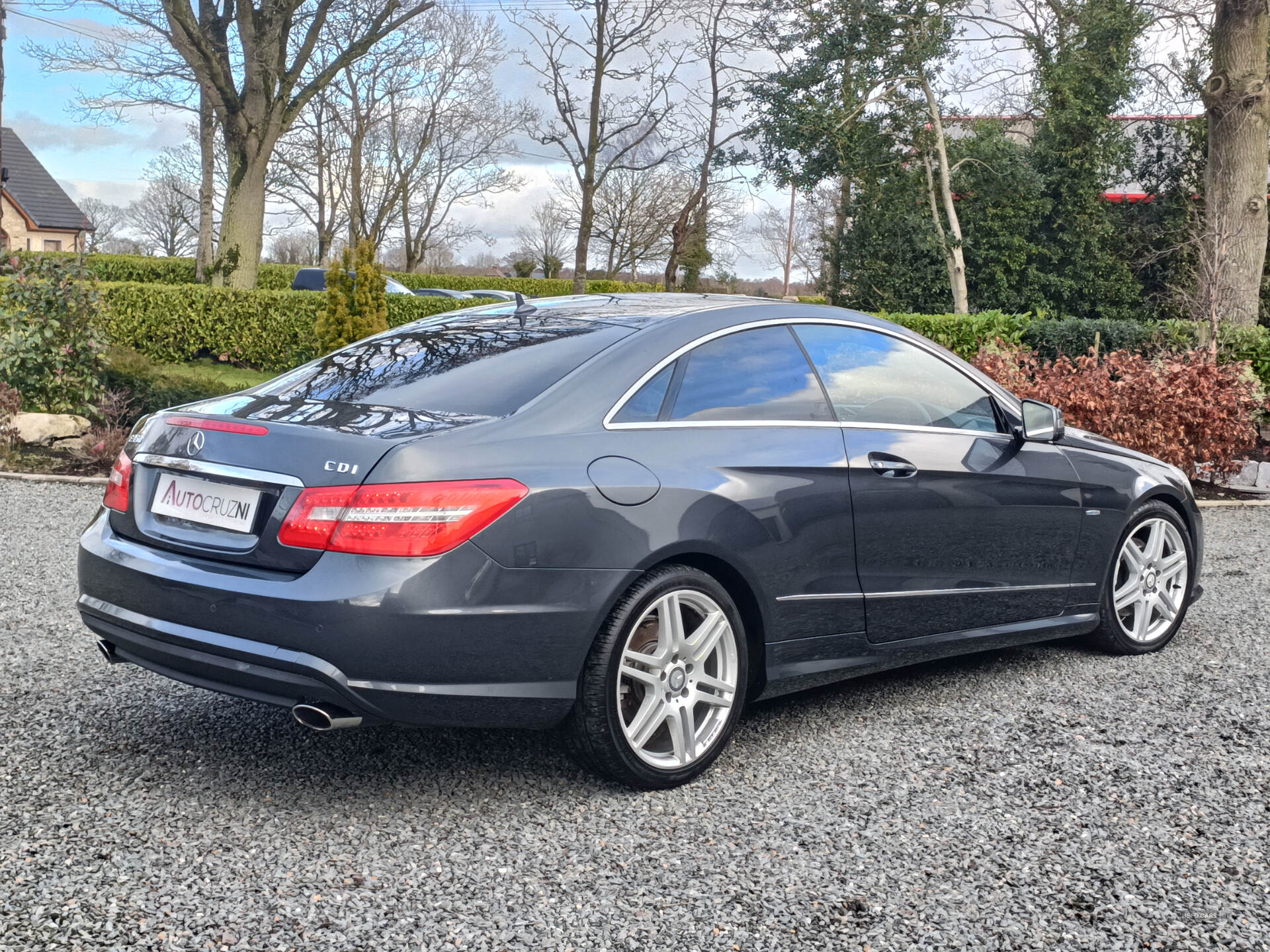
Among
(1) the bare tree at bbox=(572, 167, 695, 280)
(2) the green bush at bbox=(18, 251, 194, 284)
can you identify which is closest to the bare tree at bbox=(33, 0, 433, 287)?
(2) the green bush at bbox=(18, 251, 194, 284)

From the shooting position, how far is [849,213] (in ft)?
84.1

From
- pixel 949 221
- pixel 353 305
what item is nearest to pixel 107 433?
pixel 353 305

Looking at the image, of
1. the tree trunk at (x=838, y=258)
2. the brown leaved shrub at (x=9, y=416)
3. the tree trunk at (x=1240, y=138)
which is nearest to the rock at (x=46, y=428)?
the brown leaved shrub at (x=9, y=416)

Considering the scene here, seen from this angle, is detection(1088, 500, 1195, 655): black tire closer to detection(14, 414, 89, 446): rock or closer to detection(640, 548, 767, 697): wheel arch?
detection(640, 548, 767, 697): wheel arch

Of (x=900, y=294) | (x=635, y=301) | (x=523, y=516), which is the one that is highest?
(x=900, y=294)

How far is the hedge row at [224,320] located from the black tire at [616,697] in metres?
13.2

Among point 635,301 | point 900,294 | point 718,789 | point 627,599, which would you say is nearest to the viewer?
point 627,599

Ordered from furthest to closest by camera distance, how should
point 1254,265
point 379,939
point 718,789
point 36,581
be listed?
point 1254,265 → point 36,581 → point 718,789 → point 379,939

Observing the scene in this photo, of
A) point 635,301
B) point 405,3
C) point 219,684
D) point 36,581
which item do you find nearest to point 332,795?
point 219,684

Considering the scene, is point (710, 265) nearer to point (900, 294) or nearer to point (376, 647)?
point (900, 294)

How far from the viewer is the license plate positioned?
326cm

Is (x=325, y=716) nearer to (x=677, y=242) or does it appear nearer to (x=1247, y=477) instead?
(x=1247, y=477)

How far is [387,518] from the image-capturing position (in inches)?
122

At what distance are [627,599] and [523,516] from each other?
429 millimetres
